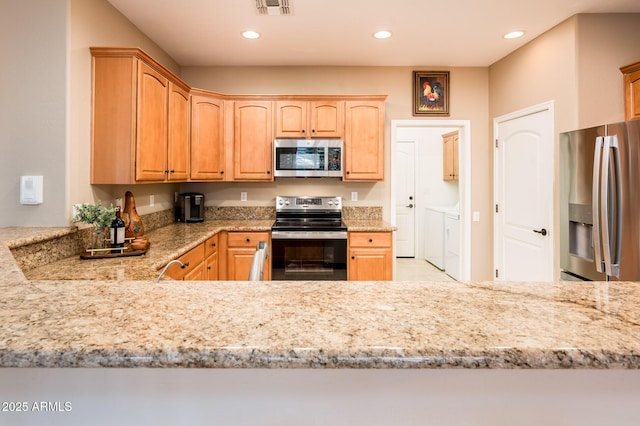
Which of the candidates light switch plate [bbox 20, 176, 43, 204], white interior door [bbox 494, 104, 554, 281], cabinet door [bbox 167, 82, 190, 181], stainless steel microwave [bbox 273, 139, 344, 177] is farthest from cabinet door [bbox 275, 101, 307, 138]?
light switch plate [bbox 20, 176, 43, 204]

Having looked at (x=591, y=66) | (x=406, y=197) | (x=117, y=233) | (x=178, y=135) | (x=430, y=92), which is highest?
(x=430, y=92)

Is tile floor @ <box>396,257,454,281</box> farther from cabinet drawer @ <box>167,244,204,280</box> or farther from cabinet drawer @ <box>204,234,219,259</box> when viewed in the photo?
cabinet drawer @ <box>167,244,204,280</box>

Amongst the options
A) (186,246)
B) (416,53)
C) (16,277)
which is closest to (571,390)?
(16,277)

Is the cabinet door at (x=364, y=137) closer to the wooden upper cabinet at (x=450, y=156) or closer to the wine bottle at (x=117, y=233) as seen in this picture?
the wooden upper cabinet at (x=450, y=156)

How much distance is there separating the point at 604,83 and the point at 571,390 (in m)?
2.91

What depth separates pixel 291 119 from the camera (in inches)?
153

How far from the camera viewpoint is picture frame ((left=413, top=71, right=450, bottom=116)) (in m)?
4.10

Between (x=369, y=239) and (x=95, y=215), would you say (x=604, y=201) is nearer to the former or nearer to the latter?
(x=369, y=239)

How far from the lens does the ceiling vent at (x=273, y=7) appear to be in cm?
268

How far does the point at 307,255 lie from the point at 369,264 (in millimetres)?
605

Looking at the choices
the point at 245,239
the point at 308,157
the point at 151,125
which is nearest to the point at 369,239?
the point at 308,157

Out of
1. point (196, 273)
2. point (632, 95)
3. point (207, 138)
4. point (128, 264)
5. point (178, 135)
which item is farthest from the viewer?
point (207, 138)

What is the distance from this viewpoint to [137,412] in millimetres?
687

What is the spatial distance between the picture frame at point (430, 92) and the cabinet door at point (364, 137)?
0.53m
